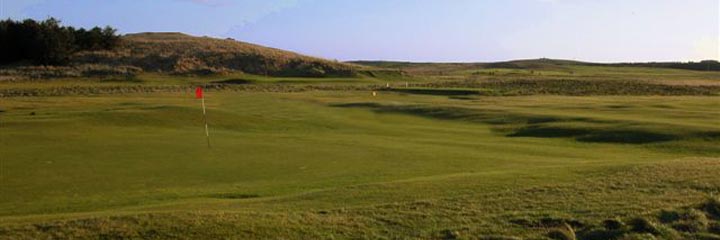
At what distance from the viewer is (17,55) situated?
78.7 metres

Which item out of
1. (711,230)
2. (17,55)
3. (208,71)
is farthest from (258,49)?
(711,230)

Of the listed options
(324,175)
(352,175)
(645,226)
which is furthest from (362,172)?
(645,226)

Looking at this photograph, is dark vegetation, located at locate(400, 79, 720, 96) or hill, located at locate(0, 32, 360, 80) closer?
dark vegetation, located at locate(400, 79, 720, 96)

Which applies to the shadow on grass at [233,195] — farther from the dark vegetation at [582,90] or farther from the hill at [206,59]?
the hill at [206,59]

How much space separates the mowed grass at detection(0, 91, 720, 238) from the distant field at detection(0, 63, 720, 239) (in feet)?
0.13

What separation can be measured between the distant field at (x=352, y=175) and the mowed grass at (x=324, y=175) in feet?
0.13

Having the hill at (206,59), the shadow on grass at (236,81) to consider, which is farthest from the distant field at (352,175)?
the hill at (206,59)

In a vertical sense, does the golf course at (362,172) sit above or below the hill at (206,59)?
below

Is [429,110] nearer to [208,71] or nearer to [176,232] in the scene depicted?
[176,232]

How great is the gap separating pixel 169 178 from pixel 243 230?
6.54m

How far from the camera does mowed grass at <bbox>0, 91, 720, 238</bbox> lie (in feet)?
30.5

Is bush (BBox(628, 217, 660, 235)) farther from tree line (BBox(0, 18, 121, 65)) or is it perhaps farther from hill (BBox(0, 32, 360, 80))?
tree line (BBox(0, 18, 121, 65))

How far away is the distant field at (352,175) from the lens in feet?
30.1

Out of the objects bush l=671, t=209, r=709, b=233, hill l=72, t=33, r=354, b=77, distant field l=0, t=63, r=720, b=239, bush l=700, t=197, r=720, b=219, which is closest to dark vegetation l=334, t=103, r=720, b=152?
distant field l=0, t=63, r=720, b=239
